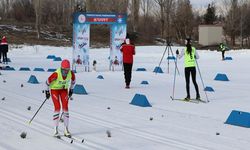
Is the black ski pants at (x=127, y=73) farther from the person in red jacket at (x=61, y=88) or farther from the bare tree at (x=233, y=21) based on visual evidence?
the bare tree at (x=233, y=21)

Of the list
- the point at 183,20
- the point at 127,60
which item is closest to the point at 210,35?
the point at 183,20

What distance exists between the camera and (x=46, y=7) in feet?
270

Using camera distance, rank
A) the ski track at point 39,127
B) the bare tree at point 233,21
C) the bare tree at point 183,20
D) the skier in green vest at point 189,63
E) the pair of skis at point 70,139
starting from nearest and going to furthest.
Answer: the ski track at point 39,127 < the pair of skis at point 70,139 < the skier in green vest at point 189,63 < the bare tree at point 233,21 < the bare tree at point 183,20

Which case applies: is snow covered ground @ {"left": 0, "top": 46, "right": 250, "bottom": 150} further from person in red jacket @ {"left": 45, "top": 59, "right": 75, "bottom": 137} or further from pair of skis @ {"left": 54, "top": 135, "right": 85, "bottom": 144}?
person in red jacket @ {"left": 45, "top": 59, "right": 75, "bottom": 137}

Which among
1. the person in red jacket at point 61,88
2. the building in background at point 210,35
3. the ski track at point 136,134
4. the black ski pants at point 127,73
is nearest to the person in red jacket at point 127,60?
the black ski pants at point 127,73

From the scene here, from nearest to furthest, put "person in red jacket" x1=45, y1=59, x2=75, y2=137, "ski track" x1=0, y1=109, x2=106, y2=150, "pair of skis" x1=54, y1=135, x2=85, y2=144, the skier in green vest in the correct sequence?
"ski track" x1=0, y1=109, x2=106, y2=150, "pair of skis" x1=54, y1=135, x2=85, y2=144, "person in red jacket" x1=45, y1=59, x2=75, y2=137, the skier in green vest

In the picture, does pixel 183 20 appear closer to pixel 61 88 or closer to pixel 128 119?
pixel 128 119

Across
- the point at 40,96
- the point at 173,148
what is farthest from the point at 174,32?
the point at 173,148

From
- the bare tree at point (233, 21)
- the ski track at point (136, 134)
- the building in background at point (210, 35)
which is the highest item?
the bare tree at point (233, 21)

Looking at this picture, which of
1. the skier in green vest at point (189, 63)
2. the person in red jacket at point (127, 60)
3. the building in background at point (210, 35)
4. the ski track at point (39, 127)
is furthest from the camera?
the building in background at point (210, 35)

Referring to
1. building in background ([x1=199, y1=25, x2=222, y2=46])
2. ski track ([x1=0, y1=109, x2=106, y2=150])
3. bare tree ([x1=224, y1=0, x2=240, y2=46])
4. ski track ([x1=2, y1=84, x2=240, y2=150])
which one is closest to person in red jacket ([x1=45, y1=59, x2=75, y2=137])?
ski track ([x1=0, y1=109, x2=106, y2=150])

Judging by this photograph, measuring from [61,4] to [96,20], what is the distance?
64.5m

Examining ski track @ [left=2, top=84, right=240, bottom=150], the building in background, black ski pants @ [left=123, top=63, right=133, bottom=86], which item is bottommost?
ski track @ [left=2, top=84, right=240, bottom=150]

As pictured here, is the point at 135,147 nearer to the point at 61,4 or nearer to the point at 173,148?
the point at 173,148
